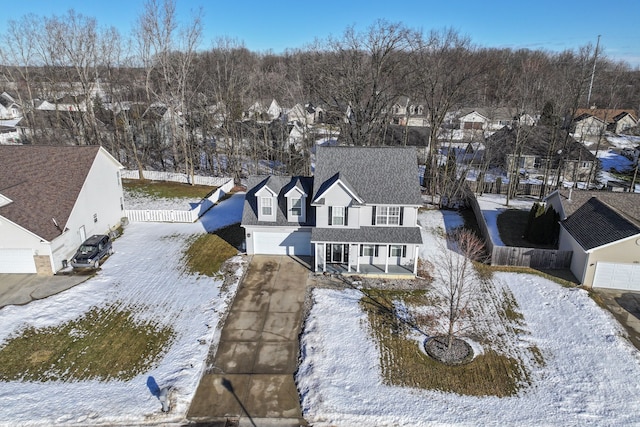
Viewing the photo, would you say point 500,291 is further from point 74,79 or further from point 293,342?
point 74,79

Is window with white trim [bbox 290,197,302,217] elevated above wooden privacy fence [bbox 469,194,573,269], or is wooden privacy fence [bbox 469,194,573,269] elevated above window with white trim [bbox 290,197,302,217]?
window with white trim [bbox 290,197,302,217]

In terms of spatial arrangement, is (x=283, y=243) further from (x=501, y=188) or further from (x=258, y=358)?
(x=501, y=188)

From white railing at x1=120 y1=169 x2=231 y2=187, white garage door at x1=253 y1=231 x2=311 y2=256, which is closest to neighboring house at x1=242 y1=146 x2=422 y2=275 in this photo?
white garage door at x1=253 y1=231 x2=311 y2=256

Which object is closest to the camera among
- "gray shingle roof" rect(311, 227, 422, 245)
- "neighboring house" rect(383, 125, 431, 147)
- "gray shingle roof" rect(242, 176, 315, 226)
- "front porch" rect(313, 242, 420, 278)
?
"gray shingle roof" rect(311, 227, 422, 245)

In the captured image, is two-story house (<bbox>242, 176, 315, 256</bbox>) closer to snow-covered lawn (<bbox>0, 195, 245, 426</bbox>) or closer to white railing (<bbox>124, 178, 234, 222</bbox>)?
snow-covered lawn (<bbox>0, 195, 245, 426</bbox>)

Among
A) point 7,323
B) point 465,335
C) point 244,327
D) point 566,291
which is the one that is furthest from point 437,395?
point 7,323

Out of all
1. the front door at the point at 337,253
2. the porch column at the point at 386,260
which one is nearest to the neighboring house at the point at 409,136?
the front door at the point at 337,253

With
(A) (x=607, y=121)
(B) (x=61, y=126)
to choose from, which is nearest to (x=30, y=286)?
(B) (x=61, y=126)
